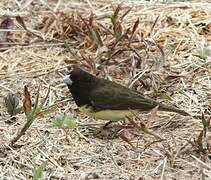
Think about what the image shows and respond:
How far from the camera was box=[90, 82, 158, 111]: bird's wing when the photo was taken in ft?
14.0

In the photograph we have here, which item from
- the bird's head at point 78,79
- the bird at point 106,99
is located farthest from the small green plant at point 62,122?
the bird's head at point 78,79

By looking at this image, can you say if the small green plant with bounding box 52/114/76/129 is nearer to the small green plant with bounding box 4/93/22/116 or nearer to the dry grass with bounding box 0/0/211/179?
the dry grass with bounding box 0/0/211/179

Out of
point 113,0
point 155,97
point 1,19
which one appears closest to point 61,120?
point 155,97

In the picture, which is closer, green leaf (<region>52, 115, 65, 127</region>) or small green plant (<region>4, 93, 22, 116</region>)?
green leaf (<region>52, 115, 65, 127</region>)

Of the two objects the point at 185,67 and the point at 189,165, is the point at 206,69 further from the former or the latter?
the point at 189,165

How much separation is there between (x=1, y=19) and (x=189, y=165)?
9.11 feet

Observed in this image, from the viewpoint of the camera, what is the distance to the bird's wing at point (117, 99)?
4254mm

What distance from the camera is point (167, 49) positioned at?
17.1ft

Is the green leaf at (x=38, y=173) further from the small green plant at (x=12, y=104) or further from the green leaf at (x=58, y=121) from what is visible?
the small green plant at (x=12, y=104)

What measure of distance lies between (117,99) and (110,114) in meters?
0.12

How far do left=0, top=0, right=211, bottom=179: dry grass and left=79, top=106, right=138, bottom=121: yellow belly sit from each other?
0.44ft

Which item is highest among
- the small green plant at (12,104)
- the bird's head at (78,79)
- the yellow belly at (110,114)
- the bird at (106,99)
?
the bird's head at (78,79)

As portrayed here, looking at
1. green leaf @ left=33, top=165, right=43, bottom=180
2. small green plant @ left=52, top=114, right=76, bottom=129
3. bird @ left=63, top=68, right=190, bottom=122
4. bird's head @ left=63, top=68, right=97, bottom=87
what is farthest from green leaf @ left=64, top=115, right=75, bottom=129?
green leaf @ left=33, top=165, right=43, bottom=180

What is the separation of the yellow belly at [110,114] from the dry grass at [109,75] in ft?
0.44
